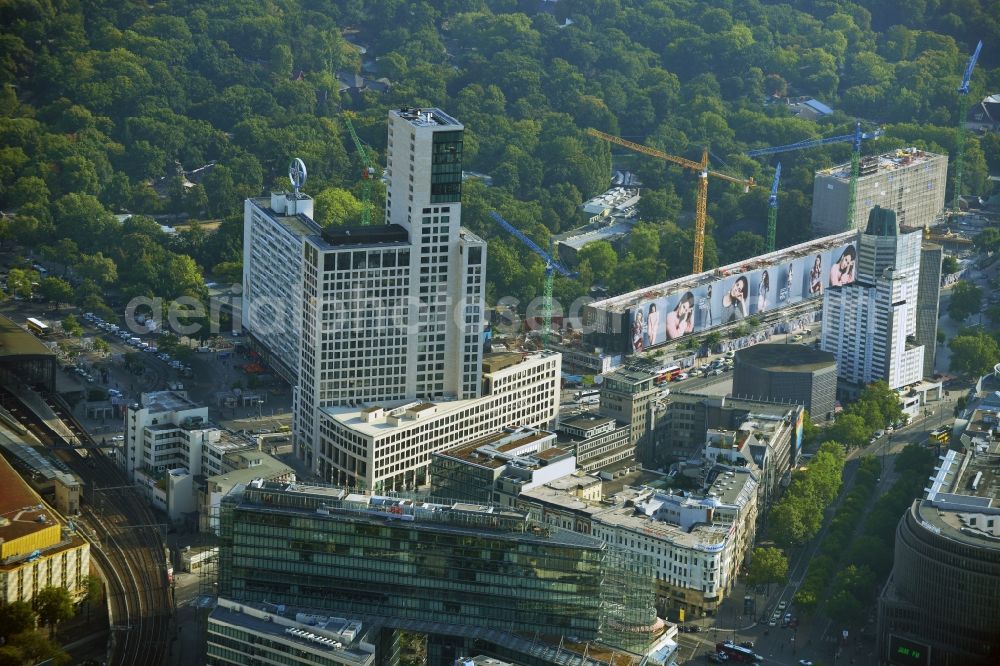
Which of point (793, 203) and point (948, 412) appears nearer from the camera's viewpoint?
point (948, 412)

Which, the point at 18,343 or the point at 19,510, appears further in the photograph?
the point at 18,343

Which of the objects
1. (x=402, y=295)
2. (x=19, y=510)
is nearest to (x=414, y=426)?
(x=402, y=295)

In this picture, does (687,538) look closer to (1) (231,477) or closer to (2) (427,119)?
(1) (231,477)

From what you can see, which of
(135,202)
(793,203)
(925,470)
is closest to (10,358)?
(135,202)

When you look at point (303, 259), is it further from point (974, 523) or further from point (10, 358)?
point (974, 523)

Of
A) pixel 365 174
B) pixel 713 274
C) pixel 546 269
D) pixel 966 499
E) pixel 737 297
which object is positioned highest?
pixel 365 174

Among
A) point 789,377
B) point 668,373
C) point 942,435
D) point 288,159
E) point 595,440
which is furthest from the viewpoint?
point 288,159

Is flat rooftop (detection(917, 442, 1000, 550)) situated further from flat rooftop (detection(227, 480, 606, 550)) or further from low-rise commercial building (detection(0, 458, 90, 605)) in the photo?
low-rise commercial building (detection(0, 458, 90, 605))

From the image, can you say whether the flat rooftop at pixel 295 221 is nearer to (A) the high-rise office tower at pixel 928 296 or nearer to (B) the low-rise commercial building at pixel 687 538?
(B) the low-rise commercial building at pixel 687 538
